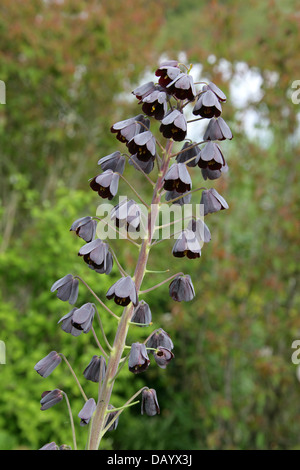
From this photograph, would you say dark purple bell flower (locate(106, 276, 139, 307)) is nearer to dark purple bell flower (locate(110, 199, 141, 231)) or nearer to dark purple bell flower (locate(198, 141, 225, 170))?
dark purple bell flower (locate(110, 199, 141, 231))

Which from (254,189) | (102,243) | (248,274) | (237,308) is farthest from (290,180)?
(102,243)

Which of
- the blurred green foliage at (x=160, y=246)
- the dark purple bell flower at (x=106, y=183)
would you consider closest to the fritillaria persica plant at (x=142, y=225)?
the dark purple bell flower at (x=106, y=183)

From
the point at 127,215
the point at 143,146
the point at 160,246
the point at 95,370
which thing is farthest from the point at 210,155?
the point at 160,246

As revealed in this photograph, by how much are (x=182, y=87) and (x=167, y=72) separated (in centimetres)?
9

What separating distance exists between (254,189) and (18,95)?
3150 mm

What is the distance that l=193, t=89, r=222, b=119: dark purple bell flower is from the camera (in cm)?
143

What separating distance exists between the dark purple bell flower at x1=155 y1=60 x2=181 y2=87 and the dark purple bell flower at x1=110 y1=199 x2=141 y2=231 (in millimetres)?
391

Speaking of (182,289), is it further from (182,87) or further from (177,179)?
(182,87)

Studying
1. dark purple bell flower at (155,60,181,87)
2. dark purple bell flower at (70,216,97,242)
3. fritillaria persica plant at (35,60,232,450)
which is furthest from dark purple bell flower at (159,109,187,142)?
dark purple bell flower at (70,216,97,242)

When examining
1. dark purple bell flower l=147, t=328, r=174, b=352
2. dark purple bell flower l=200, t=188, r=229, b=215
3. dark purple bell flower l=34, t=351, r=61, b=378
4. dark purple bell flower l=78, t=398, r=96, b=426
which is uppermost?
dark purple bell flower l=200, t=188, r=229, b=215

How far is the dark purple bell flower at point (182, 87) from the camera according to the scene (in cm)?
142

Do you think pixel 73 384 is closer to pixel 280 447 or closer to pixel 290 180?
pixel 280 447

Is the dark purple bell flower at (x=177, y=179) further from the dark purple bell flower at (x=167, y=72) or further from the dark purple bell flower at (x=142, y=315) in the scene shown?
the dark purple bell flower at (x=142, y=315)

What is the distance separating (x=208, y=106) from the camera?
1429mm
